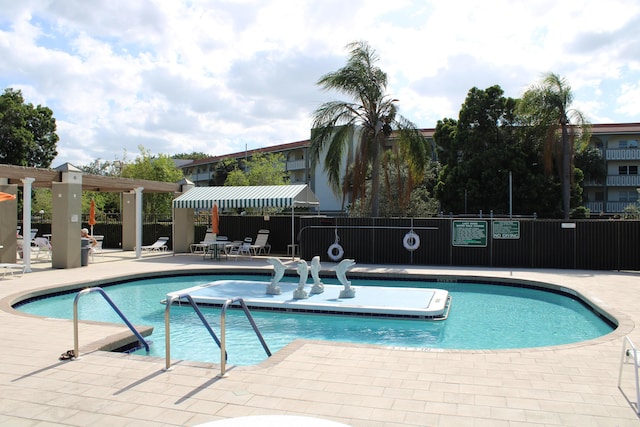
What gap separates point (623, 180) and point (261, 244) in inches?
1269

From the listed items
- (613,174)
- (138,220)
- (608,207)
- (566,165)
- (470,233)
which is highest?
(613,174)

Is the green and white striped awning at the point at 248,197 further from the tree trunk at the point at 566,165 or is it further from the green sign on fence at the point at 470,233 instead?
the tree trunk at the point at 566,165

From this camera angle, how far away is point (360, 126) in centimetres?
1888

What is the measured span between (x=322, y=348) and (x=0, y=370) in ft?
11.7

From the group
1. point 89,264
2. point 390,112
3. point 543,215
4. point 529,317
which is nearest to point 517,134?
point 543,215

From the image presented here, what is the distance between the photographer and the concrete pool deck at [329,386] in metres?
4.11

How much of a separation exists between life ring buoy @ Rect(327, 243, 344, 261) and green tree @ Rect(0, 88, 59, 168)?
2991 cm

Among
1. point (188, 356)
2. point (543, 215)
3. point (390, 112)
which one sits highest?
point (390, 112)

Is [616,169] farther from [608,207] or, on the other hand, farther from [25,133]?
[25,133]

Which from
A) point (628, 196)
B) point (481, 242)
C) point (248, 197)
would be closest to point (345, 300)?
point (481, 242)

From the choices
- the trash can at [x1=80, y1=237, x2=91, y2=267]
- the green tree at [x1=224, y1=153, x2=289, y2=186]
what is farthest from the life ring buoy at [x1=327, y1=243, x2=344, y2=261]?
the green tree at [x1=224, y1=153, x2=289, y2=186]

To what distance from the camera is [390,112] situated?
1848 cm

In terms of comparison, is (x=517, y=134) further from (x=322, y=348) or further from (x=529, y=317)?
(x=322, y=348)

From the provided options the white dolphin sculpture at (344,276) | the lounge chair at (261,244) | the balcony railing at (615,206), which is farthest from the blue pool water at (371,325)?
the balcony railing at (615,206)
